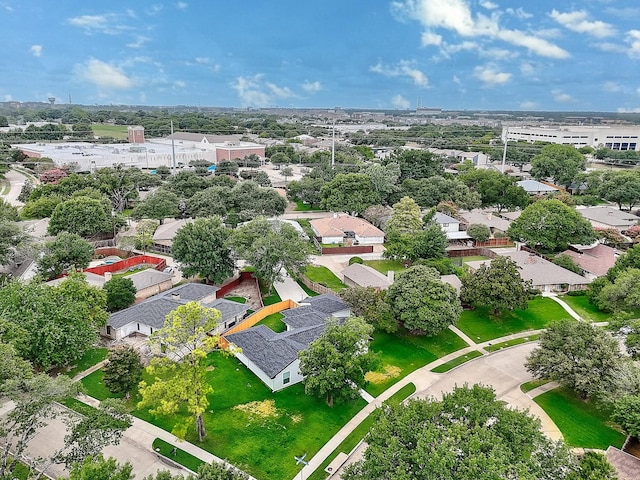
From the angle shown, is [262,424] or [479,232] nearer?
[262,424]

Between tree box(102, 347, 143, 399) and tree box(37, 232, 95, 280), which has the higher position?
tree box(37, 232, 95, 280)

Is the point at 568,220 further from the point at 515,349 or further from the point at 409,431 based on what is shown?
the point at 409,431

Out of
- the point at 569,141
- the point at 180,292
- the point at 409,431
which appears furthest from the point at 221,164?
the point at 569,141

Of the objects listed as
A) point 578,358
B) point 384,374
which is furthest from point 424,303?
point 578,358

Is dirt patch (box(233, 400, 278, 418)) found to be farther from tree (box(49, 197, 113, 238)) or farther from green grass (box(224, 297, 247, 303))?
tree (box(49, 197, 113, 238))

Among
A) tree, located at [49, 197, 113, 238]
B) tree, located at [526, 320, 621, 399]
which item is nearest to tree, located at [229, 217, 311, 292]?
tree, located at [49, 197, 113, 238]

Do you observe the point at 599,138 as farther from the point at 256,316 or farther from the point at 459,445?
the point at 459,445

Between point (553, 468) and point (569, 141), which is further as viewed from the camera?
point (569, 141)
